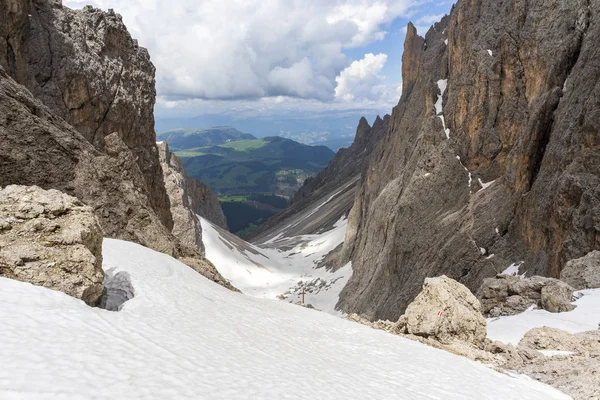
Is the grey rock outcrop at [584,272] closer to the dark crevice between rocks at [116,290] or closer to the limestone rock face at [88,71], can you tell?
the dark crevice between rocks at [116,290]

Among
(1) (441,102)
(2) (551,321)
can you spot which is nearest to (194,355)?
(2) (551,321)

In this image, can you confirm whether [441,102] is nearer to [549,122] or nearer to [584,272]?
[549,122]

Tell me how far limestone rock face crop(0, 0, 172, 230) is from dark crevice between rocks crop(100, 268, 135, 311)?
18651mm

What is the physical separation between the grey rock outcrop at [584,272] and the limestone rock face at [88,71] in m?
27.2

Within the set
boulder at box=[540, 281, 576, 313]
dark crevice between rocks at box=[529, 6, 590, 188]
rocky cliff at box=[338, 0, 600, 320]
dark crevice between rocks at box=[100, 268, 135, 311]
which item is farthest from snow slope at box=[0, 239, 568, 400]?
dark crevice between rocks at box=[529, 6, 590, 188]

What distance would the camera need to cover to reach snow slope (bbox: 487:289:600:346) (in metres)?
15.3

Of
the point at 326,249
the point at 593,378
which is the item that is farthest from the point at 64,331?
the point at 326,249

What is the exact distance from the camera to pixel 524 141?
1384 inches

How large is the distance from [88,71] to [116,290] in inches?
1332

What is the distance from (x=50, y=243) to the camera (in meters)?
9.30

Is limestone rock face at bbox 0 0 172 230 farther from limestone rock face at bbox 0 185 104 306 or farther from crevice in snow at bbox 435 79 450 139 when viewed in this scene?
crevice in snow at bbox 435 79 450 139

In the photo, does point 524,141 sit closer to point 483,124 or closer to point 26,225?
point 483,124

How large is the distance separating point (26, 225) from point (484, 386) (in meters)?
12.0

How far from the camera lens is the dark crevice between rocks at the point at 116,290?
961 cm
